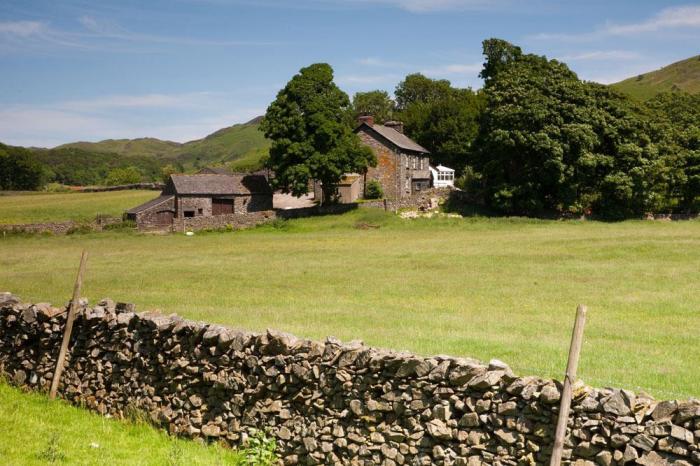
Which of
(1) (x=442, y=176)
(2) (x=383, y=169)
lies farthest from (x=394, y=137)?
(1) (x=442, y=176)

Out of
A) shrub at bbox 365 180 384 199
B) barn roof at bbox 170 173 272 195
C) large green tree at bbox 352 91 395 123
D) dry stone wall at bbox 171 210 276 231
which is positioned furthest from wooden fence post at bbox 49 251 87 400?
large green tree at bbox 352 91 395 123

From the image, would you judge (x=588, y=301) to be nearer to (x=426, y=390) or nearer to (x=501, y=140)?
(x=426, y=390)

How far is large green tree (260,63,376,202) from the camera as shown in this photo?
192 ft

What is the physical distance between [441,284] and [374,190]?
137 ft

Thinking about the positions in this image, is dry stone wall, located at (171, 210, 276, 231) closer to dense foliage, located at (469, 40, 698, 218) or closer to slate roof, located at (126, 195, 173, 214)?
slate roof, located at (126, 195, 173, 214)

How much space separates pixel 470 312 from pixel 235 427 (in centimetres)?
1274

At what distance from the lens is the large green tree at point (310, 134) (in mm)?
58438

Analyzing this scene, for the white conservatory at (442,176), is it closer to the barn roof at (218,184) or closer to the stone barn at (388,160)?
the stone barn at (388,160)

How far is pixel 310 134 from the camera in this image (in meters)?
59.4

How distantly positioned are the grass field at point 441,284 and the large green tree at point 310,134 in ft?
24.3

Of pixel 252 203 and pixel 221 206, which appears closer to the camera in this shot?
pixel 221 206

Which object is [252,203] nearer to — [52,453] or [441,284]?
[441,284]

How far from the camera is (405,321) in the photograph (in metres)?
20.5

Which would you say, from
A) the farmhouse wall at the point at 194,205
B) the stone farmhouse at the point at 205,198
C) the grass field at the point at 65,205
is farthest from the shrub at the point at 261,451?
the grass field at the point at 65,205
